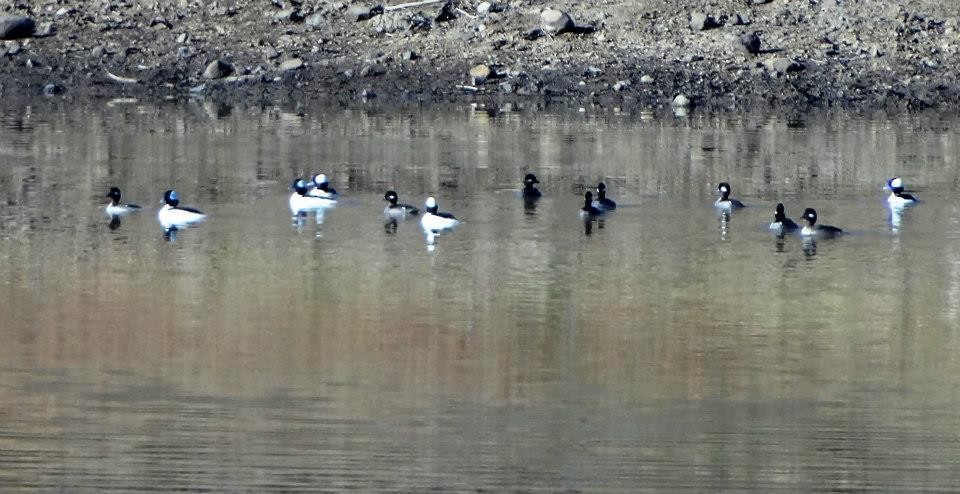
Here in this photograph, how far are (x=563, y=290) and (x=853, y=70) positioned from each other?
70.0 feet

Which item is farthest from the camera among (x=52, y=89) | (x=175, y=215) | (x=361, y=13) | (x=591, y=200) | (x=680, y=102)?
(x=361, y=13)

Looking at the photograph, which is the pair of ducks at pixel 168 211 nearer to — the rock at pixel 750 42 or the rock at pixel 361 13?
the rock at pixel 361 13

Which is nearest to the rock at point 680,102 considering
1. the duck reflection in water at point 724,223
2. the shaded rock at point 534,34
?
the shaded rock at point 534,34

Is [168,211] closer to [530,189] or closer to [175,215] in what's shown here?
[175,215]

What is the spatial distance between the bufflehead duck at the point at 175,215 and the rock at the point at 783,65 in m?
18.0

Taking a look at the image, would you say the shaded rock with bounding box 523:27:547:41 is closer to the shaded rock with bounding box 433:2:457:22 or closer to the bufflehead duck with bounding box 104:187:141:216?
the shaded rock with bounding box 433:2:457:22

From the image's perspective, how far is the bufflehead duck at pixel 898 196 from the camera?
2448 cm

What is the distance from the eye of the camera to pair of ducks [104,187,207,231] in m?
22.5

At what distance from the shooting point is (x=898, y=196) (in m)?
24.6

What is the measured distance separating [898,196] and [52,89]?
18698mm

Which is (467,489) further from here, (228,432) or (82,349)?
(82,349)

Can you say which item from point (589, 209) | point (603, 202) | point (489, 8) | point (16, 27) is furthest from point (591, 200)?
point (16, 27)

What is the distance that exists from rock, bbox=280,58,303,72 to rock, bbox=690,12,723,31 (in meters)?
7.60

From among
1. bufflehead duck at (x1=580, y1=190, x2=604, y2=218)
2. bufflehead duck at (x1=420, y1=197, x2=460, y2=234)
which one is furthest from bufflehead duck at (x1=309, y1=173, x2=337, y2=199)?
bufflehead duck at (x1=580, y1=190, x2=604, y2=218)
